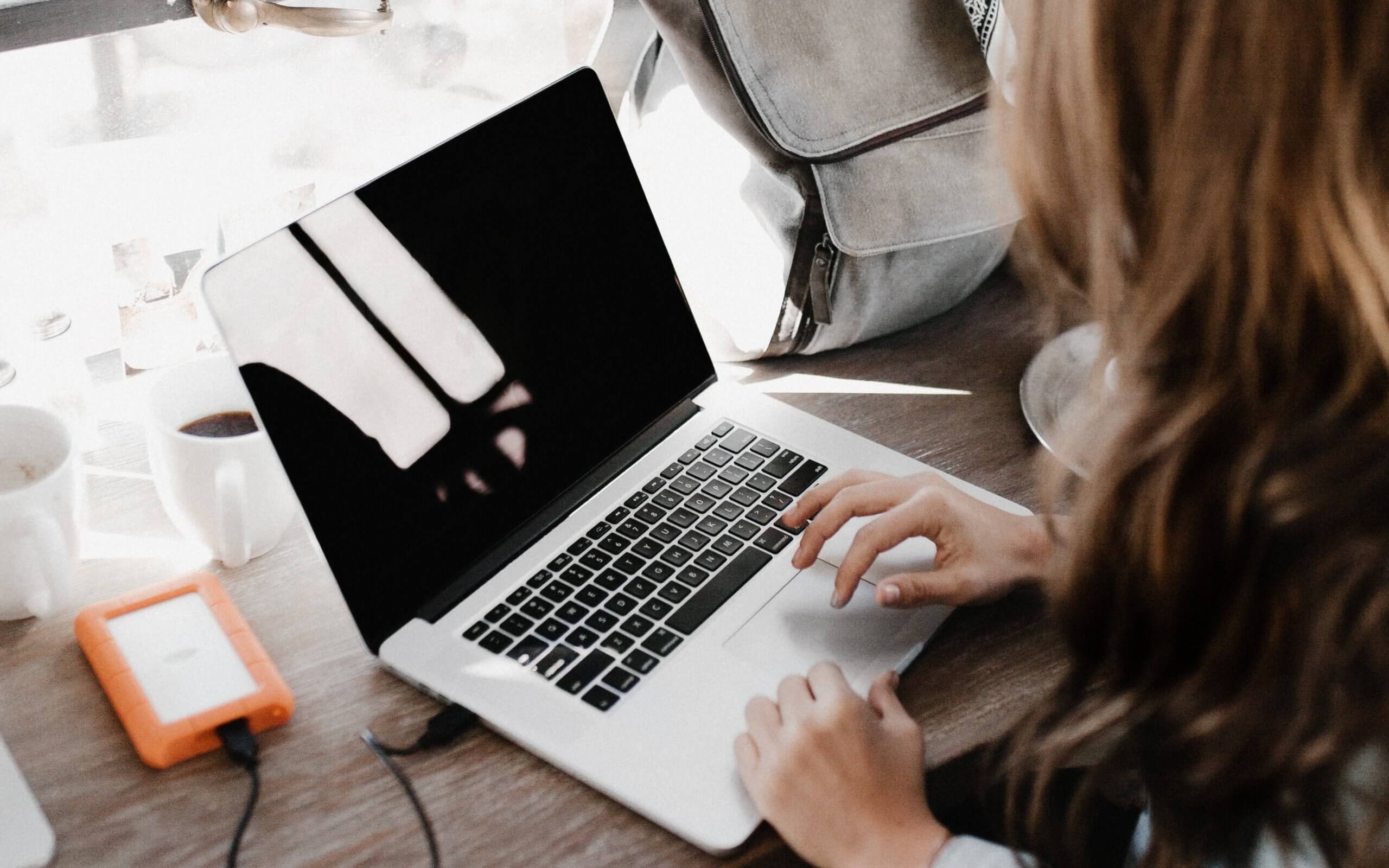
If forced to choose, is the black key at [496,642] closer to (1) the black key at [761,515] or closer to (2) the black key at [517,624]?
(2) the black key at [517,624]

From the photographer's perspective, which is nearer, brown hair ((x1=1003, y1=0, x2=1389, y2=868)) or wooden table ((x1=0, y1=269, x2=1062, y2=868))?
brown hair ((x1=1003, y1=0, x2=1389, y2=868))

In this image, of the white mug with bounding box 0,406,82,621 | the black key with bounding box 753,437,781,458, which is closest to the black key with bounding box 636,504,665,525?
the black key with bounding box 753,437,781,458

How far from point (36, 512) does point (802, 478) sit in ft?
1.60

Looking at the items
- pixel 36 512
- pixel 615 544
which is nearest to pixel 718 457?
pixel 615 544

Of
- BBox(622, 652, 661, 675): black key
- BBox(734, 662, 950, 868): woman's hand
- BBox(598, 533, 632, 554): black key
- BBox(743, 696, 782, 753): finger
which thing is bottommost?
Result: BBox(734, 662, 950, 868): woman's hand

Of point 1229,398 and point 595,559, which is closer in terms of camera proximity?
point 1229,398

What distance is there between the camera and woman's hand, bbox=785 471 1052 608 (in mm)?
705

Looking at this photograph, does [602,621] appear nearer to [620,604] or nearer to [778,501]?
[620,604]

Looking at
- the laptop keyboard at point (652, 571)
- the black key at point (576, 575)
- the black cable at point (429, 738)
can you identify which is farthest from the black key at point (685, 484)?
the black cable at point (429, 738)

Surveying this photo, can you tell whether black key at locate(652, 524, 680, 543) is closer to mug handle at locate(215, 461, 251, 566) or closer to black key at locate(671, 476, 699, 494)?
black key at locate(671, 476, 699, 494)

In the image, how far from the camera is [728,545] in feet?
2.48

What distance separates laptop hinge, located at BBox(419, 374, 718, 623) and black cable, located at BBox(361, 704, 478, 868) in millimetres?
68

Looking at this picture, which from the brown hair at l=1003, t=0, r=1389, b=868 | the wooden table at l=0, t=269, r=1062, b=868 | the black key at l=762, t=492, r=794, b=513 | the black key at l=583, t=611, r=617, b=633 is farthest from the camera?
the black key at l=762, t=492, r=794, b=513

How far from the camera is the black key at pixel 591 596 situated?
70 centimetres
